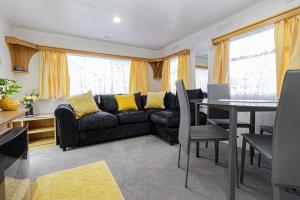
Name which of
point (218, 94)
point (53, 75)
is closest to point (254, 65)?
point (218, 94)

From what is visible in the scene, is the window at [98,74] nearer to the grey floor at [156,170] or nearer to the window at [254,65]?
the grey floor at [156,170]

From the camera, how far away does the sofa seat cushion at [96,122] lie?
→ 2.54 meters

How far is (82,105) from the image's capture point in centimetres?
284

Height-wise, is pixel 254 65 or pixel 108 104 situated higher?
pixel 254 65

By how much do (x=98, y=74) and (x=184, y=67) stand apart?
2.23 m

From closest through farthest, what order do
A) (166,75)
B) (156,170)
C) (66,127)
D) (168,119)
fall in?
(156,170) < (66,127) < (168,119) < (166,75)

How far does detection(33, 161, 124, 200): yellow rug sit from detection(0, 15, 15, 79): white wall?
2071 mm

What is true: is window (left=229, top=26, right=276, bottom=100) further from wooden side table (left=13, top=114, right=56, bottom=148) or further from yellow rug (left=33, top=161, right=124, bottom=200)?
wooden side table (left=13, top=114, right=56, bottom=148)

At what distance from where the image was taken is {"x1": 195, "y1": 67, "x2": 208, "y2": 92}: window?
351 centimetres

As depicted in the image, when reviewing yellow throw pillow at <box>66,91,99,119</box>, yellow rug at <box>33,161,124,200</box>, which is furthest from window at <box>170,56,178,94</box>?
yellow rug at <box>33,161,124,200</box>

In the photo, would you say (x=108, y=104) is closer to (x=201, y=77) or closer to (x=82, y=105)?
(x=82, y=105)

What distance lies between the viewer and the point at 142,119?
10.3 ft

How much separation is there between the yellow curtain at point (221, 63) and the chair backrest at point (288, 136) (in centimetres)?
212

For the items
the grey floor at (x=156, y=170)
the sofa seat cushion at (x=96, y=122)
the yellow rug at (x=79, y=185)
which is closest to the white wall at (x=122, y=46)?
the sofa seat cushion at (x=96, y=122)
